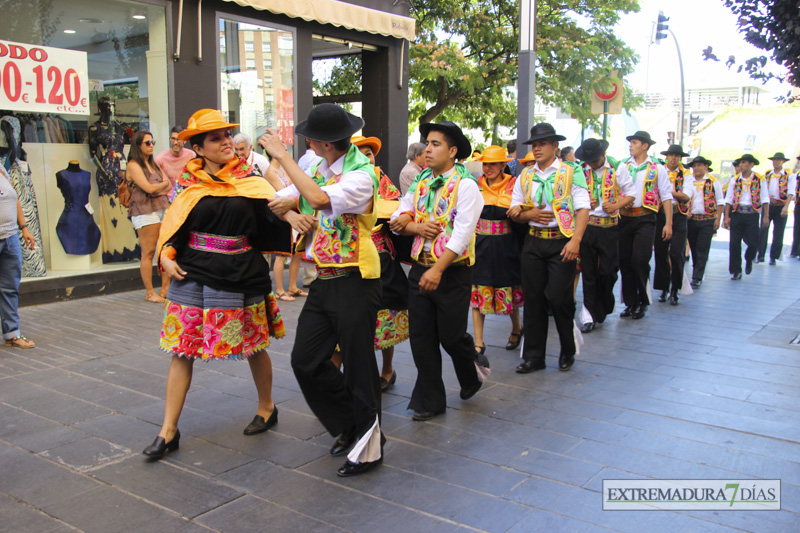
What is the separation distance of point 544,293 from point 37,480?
3.93 metres

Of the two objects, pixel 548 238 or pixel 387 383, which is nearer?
pixel 387 383

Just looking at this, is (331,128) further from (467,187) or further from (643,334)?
(643,334)

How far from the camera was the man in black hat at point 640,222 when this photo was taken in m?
8.45

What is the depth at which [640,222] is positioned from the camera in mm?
8516

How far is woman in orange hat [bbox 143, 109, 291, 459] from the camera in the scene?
4.15m

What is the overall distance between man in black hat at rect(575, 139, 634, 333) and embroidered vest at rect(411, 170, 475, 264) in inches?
130

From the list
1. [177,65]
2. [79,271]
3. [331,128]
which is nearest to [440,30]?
[177,65]

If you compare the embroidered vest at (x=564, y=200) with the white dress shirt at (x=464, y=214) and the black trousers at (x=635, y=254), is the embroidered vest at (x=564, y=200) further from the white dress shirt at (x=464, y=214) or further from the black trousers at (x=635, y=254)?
the black trousers at (x=635, y=254)

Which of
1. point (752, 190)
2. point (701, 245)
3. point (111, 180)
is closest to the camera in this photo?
point (111, 180)

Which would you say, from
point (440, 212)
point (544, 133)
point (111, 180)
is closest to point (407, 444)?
point (440, 212)

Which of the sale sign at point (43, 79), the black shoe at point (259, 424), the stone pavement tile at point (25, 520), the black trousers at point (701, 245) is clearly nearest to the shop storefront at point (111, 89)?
the sale sign at point (43, 79)

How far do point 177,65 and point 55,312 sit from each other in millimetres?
3632

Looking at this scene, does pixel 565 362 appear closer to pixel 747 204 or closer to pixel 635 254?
pixel 635 254

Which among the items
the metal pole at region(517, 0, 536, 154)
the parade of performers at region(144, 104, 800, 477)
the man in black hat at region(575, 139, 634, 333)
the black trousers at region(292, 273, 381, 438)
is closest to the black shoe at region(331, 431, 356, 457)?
the parade of performers at region(144, 104, 800, 477)
